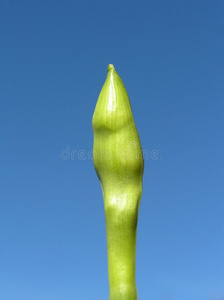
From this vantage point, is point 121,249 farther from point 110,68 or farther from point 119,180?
point 110,68

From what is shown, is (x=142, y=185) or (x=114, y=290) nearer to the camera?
(x=114, y=290)

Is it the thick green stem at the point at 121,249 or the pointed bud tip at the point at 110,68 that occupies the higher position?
the pointed bud tip at the point at 110,68

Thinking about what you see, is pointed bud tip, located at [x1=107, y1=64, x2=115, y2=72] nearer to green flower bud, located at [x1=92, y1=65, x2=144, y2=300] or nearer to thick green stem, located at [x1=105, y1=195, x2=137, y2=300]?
green flower bud, located at [x1=92, y1=65, x2=144, y2=300]

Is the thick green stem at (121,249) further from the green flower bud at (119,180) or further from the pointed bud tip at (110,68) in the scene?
the pointed bud tip at (110,68)

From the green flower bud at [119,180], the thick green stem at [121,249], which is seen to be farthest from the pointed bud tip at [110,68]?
the thick green stem at [121,249]

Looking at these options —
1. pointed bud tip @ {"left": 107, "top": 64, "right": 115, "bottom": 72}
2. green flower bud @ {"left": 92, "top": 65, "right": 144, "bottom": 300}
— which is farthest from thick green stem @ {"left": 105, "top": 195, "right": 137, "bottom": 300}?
pointed bud tip @ {"left": 107, "top": 64, "right": 115, "bottom": 72}

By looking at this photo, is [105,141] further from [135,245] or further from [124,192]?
[135,245]

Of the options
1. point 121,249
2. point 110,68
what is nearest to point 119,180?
point 121,249

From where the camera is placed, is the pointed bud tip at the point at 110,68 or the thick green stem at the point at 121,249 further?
the pointed bud tip at the point at 110,68

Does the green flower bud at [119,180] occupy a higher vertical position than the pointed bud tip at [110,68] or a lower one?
lower

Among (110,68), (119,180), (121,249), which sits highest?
(110,68)

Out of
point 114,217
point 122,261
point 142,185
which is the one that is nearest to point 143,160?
point 142,185
